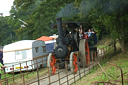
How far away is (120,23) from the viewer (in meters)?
12.8

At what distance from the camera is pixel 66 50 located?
9.45 meters

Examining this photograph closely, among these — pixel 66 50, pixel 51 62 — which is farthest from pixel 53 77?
pixel 66 50

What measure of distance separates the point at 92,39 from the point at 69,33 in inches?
116

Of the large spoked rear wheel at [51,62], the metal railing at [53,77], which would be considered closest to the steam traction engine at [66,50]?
the large spoked rear wheel at [51,62]

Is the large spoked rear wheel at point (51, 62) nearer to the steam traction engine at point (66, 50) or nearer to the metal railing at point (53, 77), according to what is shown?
the steam traction engine at point (66, 50)

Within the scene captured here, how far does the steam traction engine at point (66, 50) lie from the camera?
368 inches

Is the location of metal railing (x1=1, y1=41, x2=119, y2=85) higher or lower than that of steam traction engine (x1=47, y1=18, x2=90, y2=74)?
lower

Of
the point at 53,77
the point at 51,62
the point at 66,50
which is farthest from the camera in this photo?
the point at 51,62

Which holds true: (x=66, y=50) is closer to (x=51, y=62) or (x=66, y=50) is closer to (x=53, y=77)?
(x=51, y=62)

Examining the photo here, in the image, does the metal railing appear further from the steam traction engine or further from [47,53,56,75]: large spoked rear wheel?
the steam traction engine

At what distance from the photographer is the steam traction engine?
936cm

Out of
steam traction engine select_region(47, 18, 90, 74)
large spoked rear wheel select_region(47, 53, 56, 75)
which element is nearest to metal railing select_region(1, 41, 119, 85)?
large spoked rear wheel select_region(47, 53, 56, 75)

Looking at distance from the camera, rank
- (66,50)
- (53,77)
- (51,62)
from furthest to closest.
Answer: (51,62), (66,50), (53,77)

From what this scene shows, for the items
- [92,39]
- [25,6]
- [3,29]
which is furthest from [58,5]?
[3,29]
